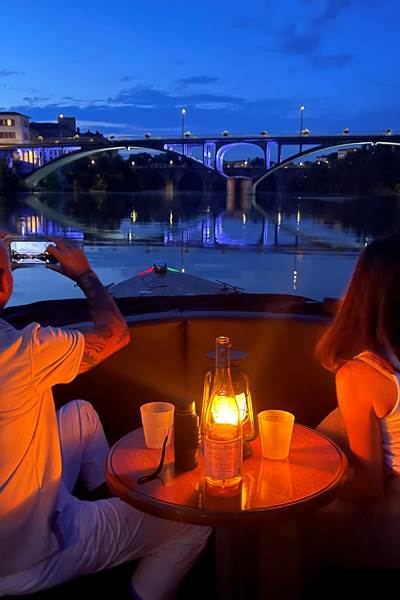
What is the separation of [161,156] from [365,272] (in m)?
105

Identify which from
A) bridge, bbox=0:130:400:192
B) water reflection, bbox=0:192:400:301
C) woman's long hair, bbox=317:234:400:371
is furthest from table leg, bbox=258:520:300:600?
bridge, bbox=0:130:400:192

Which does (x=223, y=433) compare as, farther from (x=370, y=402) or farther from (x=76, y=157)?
(x=76, y=157)

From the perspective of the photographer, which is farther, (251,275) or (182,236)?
(182,236)

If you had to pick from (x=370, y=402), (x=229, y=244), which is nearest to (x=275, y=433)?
(x=370, y=402)

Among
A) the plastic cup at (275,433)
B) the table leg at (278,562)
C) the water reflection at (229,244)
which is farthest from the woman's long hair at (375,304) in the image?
the water reflection at (229,244)

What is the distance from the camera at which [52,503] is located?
4.83 ft

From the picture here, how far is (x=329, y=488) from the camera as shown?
4.83ft

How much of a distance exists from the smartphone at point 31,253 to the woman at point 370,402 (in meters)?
0.88

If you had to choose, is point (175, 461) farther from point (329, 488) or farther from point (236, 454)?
point (329, 488)

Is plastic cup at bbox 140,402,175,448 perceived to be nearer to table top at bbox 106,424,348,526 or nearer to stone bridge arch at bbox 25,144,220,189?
table top at bbox 106,424,348,526

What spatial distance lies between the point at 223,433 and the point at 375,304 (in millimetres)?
546

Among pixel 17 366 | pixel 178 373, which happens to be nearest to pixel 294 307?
pixel 178 373

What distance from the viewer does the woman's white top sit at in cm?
151

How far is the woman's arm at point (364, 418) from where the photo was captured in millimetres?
1504
